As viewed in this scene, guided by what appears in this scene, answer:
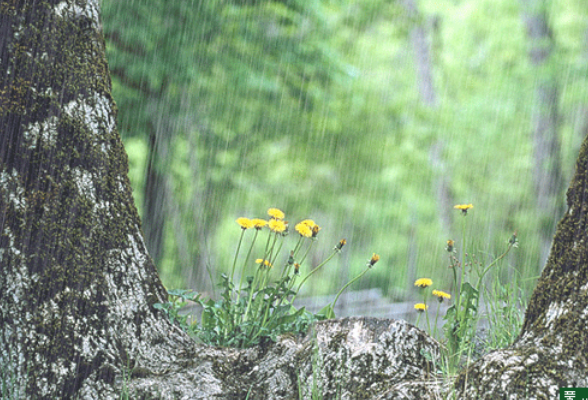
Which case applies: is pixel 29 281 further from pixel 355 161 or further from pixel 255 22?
pixel 355 161

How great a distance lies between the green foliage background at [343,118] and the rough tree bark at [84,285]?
1.02m

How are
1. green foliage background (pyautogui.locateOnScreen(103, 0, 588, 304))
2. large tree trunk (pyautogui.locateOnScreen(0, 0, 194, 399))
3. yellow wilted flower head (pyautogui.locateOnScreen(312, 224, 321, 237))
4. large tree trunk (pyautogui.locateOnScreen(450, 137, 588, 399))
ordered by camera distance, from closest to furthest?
large tree trunk (pyautogui.locateOnScreen(450, 137, 588, 399)), large tree trunk (pyautogui.locateOnScreen(0, 0, 194, 399)), yellow wilted flower head (pyautogui.locateOnScreen(312, 224, 321, 237)), green foliage background (pyautogui.locateOnScreen(103, 0, 588, 304))

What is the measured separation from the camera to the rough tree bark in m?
1.86

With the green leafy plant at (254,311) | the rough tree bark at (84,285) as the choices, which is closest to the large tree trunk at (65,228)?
the rough tree bark at (84,285)

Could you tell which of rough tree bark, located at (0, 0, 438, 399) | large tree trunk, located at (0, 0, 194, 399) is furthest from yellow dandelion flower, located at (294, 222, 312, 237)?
large tree trunk, located at (0, 0, 194, 399)

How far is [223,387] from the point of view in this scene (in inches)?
76.7

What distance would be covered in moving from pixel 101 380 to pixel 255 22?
4.96 meters

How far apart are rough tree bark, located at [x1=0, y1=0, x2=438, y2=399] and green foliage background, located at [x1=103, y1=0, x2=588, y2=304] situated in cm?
102

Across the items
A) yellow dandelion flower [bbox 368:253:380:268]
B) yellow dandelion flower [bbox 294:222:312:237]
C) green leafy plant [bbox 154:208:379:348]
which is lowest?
green leafy plant [bbox 154:208:379:348]

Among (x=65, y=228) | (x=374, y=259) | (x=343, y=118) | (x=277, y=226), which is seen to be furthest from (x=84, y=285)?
(x=343, y=118)

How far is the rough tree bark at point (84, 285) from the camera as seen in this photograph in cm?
186

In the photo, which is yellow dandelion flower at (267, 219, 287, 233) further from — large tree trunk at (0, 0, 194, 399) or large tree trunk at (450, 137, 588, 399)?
large tree trunk at (450, 137, 588, 399)

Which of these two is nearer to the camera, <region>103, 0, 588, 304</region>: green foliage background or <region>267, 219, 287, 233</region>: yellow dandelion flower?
<region>267, 219, 287, 233</region>: yellow dandelion flower

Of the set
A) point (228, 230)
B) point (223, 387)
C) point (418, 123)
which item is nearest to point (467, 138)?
point (418, 123)
